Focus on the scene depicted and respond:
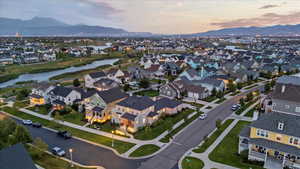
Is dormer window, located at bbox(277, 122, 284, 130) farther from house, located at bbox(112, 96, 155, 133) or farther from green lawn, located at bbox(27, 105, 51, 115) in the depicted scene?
green lawn, located at bbox(27, 105, 51, 115)

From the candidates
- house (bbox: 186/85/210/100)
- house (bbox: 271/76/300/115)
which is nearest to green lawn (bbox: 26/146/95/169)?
house (bbox: 186/85/210/100)

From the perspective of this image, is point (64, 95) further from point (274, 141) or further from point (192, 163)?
point (274, 141)

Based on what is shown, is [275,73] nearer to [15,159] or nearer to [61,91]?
[61,91]

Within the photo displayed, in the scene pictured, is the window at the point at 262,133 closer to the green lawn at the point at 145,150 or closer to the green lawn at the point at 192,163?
the green lawn at the point at 192,163

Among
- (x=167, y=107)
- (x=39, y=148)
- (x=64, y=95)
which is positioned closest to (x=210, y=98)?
(x=167, y=107)

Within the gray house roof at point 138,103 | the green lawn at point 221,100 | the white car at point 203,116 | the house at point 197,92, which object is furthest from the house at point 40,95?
the green lawn at point 221,100
